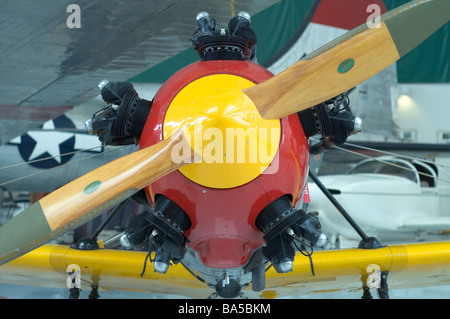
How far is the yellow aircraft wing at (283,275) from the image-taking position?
251 centimetres

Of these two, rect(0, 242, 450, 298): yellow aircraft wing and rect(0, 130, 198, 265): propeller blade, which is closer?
rect(0, 130, 198, 265): propeller blade

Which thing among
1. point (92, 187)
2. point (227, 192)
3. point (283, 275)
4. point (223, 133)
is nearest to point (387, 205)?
point (283, 275)

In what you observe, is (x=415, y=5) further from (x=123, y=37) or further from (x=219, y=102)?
(x=123, y=37)

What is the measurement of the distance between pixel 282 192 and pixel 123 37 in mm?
1496

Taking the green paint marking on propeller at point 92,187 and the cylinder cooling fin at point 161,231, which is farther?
the cylinder cooling fin at point 161,231

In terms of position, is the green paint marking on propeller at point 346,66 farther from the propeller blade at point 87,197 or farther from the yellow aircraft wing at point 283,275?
the yellow aircraft wing at point 283,275

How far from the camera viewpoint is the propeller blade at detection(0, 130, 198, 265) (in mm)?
1561

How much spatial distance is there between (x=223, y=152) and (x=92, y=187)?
448 mm

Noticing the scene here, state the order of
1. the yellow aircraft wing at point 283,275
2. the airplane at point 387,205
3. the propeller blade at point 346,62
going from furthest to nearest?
the airplane at point 387,205, the yellow aircraft wing at point 283,275, the propeller blade at point 346,62

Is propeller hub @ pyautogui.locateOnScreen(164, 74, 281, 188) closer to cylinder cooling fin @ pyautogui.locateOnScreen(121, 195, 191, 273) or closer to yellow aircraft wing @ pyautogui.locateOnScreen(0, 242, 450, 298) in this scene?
cylinder cooling fin @ pyautogui.locateOnScreen(121, 195, 191, 273)

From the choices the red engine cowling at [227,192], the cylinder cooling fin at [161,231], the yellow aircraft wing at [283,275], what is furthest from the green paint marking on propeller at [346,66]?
the yellow aircraft wing at [283,275]

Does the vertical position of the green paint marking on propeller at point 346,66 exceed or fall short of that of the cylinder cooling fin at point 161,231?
it exceeds it

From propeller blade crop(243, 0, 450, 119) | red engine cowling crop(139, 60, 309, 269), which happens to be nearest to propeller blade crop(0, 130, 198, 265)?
red engine cowling crop(139, 60, 309, 269)
